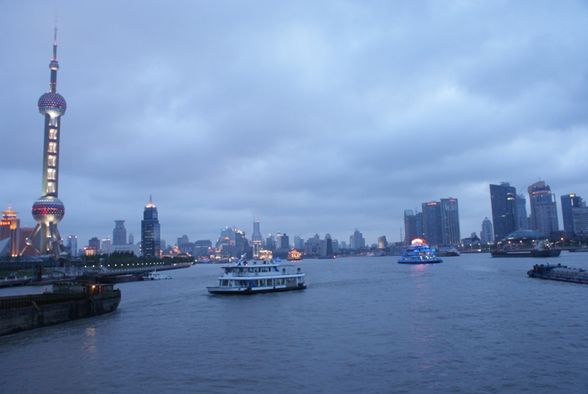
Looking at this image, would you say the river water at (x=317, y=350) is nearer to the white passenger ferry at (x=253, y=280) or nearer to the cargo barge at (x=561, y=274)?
the white passenger ferry at (x=253, y=280)

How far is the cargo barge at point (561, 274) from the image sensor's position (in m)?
90.9

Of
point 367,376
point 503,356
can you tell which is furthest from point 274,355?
point 503,356

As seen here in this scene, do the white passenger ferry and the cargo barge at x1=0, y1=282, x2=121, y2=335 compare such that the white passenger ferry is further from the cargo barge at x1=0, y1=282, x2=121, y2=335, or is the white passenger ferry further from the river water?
the cargo barge at x1=0, y1=282, x2=121, y2=335

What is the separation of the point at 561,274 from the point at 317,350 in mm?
78360

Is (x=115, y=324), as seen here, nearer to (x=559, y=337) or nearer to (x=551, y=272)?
(x=559, y=337)

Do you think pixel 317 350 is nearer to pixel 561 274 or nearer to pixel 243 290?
pixel 243 290

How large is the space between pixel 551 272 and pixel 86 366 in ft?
318

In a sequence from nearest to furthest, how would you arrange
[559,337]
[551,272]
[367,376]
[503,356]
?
[367,376]
[503,356]
[559,337]
[551,272]

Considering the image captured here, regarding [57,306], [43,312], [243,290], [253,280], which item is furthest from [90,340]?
[253,280]

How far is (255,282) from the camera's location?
3403 inches

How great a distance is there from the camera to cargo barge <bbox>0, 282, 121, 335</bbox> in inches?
1976

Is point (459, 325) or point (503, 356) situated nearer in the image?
point (503, 356)

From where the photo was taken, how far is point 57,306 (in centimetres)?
5706

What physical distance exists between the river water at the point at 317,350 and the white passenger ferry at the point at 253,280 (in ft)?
56.6
